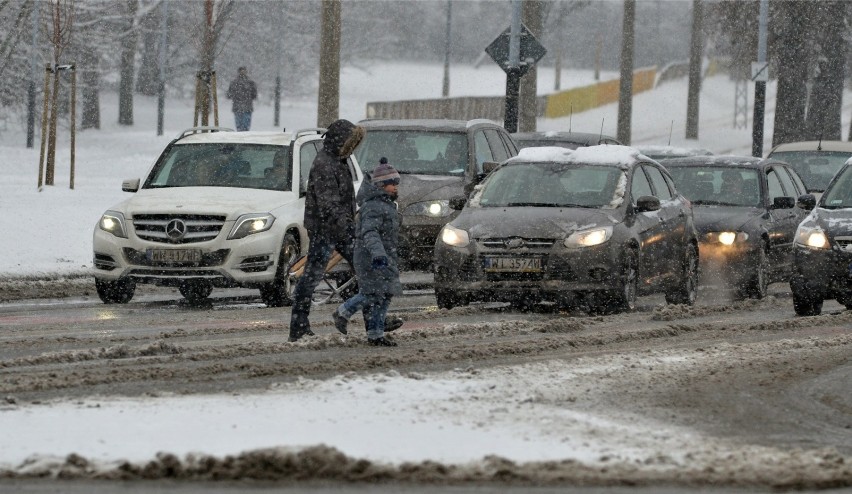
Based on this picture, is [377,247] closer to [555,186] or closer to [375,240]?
[375,240]

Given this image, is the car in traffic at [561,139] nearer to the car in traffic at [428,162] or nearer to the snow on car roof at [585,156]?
the car in traffic at [428,162]

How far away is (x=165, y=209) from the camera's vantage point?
599 inches

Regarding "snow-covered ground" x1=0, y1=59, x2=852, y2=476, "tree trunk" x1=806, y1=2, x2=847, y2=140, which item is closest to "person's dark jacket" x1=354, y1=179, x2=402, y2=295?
"snow-covered ground" x1=0, y1=59, x2=852, y2=476

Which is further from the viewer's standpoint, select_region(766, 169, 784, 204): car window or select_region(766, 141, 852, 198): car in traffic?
select_region(766, 141, 852, 198): car in traffic

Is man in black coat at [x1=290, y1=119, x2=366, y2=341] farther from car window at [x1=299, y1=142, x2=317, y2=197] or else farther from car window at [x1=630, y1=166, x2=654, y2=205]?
car window at [x1=630, y1=166, x2=654, y2=205]

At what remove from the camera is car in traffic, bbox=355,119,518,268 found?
1784 cm

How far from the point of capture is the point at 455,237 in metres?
15.1

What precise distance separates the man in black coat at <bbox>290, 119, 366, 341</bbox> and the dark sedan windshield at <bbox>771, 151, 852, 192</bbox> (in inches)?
513

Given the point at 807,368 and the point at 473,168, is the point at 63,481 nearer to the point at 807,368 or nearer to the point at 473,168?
the point at 807,368

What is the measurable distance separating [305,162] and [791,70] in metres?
27.8

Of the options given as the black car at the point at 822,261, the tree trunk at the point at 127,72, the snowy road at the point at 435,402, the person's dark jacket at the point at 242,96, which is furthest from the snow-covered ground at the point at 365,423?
Result: the tree trunk at the point at 127,72

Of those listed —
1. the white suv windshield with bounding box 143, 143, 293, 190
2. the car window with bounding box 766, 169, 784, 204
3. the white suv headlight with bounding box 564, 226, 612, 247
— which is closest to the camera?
the white suv headlight with bounding box 564, 226, 612, 247

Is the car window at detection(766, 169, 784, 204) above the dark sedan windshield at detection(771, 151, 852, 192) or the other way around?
the other way around

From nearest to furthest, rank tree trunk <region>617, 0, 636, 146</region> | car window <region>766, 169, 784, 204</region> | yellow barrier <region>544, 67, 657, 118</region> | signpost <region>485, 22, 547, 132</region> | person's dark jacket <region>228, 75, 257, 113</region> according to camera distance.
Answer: car window <region>766, 169, 784, 204</region> → signpost <region>485, 22, 547, 132</region> → person's dark jacket <region>228, 75, 257, 113</region> → tree trunk <region>617, 0, 636, 146</region> → yellow barrier <region>544, 67, 657, 118</region>
